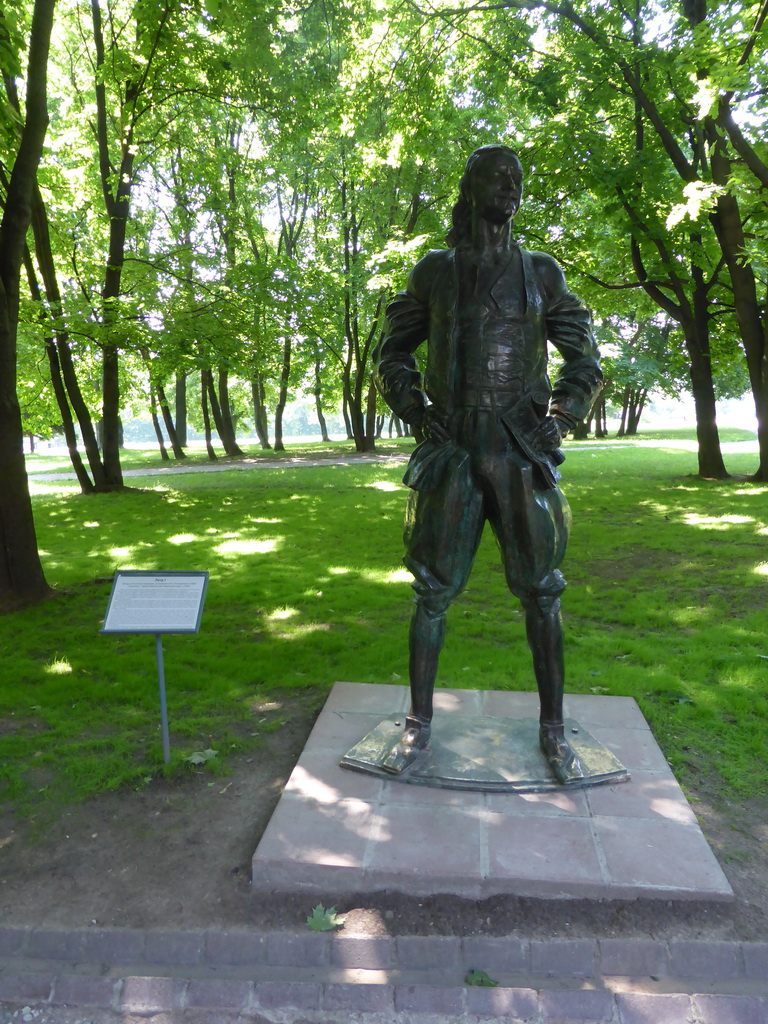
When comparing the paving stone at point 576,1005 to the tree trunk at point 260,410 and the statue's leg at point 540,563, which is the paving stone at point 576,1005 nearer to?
the statue's leg at point 540,563

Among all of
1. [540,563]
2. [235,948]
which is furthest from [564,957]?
[540,563]

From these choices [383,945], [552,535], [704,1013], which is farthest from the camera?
[552,535]

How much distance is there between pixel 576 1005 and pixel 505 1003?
0.25 meters

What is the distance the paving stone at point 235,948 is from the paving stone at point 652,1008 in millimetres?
1312

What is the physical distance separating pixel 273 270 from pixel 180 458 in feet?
40.4

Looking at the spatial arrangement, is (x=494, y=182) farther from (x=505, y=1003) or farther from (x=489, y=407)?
(x=505, y=1003)

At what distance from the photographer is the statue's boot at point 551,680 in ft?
11.6

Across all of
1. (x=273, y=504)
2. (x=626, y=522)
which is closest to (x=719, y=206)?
(x=626, y=522)

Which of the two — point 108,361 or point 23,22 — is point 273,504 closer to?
point 108,361

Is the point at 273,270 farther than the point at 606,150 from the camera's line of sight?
Yes

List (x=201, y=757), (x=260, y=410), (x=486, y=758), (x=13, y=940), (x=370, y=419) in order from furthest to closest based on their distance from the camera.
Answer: (x=260, y=410) → (x=370, y=419) → (x=201, y=757) → (x=486, y=758) → (x=13, y=940)

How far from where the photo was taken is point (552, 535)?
3473 mm

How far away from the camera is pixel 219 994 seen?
2512mm

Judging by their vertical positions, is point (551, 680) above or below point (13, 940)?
above
